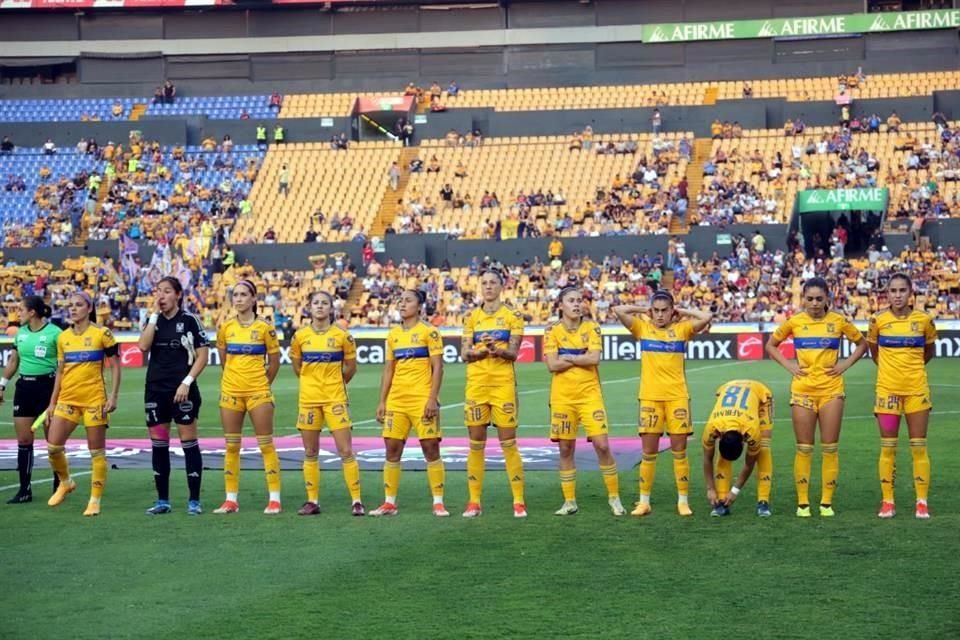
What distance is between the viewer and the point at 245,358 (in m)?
12.7

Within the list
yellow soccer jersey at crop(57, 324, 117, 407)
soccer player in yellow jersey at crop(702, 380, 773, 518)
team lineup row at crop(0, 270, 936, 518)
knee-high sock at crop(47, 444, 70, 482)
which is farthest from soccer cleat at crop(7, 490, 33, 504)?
soccer player in yellow jersey at crop(702, 380, 773, 518)

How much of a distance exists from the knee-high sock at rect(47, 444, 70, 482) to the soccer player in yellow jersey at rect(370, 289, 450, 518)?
10.3ft

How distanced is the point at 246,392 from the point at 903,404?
568cm

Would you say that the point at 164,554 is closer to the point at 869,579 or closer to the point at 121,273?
the point at 869,579

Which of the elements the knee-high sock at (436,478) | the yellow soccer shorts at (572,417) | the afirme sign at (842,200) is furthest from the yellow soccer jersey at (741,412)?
the afirme sign at (842,200)

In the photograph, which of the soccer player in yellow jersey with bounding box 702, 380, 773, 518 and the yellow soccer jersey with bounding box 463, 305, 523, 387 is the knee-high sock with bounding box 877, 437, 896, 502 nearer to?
the soccer player in yellow jersey with bounding box 702, 380, 773, 518

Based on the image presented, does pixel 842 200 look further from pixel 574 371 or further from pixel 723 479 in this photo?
pixel 574 371

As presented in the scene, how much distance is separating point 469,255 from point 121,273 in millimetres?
11209

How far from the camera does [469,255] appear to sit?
46.4 meters

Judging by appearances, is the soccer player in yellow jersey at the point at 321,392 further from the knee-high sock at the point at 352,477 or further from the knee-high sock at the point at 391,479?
the knee-high sock at the point at 391,479

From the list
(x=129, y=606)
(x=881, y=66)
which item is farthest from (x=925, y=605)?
(x=881, y=66)

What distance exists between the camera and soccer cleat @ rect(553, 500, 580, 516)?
12211 mm

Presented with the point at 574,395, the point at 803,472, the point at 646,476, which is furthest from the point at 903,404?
the point at 574,395

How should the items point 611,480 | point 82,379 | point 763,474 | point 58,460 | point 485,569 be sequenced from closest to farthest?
point 485,569 < point 763,474 < point 611,480 < point 82,379 < point 58,460
